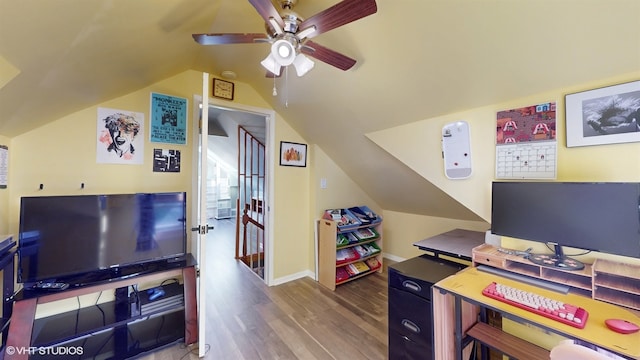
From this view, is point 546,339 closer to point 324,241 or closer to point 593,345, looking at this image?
point 593,345

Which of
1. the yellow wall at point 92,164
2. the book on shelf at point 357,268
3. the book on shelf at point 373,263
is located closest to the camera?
the yellow wall at point 92,164

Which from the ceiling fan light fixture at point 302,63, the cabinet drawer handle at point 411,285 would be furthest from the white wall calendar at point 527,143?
the ceiling fan light fixture at point 302,63

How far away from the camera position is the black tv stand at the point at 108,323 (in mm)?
1400

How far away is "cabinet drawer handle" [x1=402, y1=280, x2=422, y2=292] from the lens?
1495 millimetres

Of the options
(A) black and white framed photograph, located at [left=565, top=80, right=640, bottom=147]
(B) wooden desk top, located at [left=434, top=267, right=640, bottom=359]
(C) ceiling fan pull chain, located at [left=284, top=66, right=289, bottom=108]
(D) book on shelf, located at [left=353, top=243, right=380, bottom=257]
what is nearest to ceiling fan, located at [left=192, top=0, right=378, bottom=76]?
(C) ceiling fan pull chain, located at [left=284, top=66, right=289, bottom=108]

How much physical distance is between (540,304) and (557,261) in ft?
1.19

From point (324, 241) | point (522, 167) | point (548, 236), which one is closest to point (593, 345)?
point (548, 236)

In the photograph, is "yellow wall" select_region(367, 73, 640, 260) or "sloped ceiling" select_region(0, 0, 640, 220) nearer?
"sloped ceiling" select_region(0, 0, 640, 220)

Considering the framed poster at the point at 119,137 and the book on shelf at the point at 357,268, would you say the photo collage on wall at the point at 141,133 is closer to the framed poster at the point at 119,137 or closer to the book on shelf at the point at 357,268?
the framed poster at the point at 119,137

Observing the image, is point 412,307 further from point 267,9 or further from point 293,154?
point 293,154

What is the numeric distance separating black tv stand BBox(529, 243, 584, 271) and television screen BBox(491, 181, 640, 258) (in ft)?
0.31

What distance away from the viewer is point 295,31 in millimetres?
1222

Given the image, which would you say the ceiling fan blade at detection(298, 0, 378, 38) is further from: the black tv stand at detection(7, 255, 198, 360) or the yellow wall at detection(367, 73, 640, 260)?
the black tv stand at detection(7, 255, 198, 360)

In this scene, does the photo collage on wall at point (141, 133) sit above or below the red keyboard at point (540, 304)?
above
